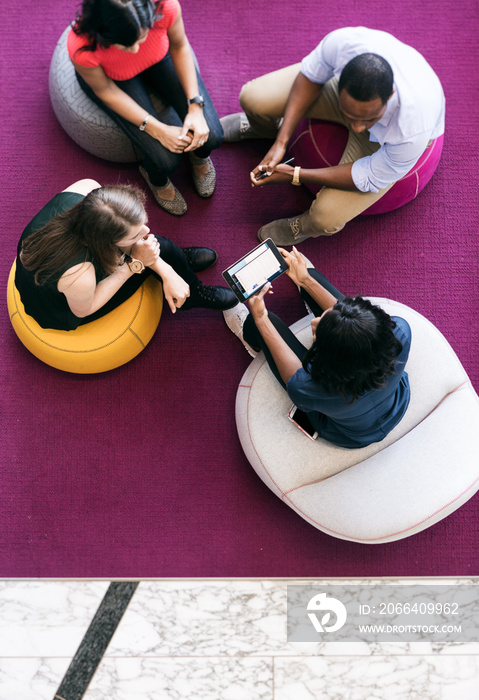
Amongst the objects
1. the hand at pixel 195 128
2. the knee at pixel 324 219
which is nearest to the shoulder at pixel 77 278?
the hand at pixel 195 128

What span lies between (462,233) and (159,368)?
1.59 meters

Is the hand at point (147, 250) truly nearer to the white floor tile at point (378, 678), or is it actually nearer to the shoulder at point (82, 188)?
the shoulder at point (82, 188)

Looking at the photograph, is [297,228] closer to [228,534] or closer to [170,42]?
[170,42]

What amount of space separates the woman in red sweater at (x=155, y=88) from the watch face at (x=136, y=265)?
546 millimetres

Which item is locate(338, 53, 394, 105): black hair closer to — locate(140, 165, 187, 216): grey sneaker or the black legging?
the black legging

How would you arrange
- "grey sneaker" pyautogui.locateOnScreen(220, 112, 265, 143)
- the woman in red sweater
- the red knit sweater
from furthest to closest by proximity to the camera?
"grey sneaker" pyautogui.locateOnScreen(220, 112, 265, 143) → the red knit sweater → the woman in red sweater

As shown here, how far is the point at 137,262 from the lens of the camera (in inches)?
84.7

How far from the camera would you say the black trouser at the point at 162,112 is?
2365mm

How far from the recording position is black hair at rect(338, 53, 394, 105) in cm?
181

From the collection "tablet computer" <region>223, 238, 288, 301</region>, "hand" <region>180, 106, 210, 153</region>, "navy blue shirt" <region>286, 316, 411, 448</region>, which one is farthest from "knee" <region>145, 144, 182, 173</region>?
"navy blue shirt" <region>286, 316, 411, 448</region>

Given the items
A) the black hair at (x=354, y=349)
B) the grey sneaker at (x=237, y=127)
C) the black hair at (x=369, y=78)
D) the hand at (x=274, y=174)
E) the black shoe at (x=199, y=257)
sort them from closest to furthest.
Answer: the black hair at (x=354, y=349) < the black hair at (x=369, y=78) < the hand at (x=274, y=174) < the black shoe at (x=199, y=257) < the grey sneaker at (x=237, y=127)

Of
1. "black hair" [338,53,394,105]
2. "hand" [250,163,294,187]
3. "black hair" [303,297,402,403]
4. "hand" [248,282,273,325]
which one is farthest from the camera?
"hand" [250,163,294,187]

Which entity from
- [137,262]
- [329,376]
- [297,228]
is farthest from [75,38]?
[329,376]

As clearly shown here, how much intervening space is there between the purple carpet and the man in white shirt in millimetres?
267
